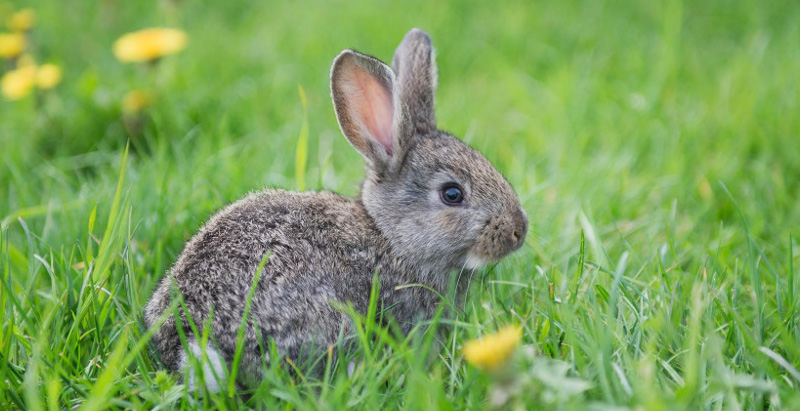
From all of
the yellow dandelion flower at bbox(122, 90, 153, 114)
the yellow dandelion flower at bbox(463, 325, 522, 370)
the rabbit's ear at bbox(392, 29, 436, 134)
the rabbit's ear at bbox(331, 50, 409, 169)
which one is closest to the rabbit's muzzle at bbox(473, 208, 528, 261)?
the rabbit's ear at bbox(331, 50, 409, 169)

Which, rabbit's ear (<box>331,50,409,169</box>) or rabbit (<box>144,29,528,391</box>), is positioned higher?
rabbit's ear (<box>331,50,409,169</box>)

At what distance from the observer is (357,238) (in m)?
3.78

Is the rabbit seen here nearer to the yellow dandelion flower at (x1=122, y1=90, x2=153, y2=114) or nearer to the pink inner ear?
the pink inner ear

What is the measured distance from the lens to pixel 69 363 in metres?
3.09

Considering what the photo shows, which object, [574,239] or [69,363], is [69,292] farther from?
[574,239]

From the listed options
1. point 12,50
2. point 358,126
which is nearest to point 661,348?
point 358,126

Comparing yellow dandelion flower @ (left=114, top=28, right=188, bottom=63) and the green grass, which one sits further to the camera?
yellow dandelion flower @ (left=114, top=28, right=188, bottom=63)

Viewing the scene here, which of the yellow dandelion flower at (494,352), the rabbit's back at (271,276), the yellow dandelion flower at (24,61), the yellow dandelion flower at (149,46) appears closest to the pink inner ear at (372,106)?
the rabbit's back at (271,276)

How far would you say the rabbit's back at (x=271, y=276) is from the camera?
3.19m

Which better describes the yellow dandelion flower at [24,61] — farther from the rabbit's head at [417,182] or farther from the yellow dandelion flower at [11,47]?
the rabbit's head at [417,182]

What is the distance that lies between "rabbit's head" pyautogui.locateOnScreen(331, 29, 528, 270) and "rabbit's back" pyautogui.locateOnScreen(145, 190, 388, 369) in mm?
287

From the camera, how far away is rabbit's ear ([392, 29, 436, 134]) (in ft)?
14.1

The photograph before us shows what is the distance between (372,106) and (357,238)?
0.77 meters

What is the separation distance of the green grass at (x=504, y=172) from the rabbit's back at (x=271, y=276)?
6.5 inches
